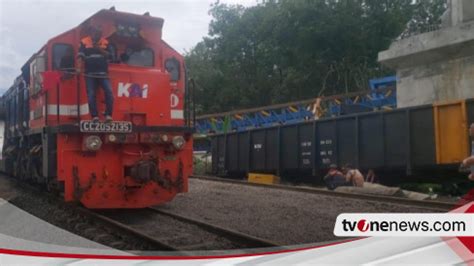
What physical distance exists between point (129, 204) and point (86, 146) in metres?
0.85

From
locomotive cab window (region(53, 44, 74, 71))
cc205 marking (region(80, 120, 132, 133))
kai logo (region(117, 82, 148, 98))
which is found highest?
locomotive cab window (region(53, 44, 74, 71))

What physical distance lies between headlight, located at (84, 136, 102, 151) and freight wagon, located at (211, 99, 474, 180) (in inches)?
42.0

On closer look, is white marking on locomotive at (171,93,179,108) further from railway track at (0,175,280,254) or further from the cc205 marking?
railway track at (0,175,280,254)

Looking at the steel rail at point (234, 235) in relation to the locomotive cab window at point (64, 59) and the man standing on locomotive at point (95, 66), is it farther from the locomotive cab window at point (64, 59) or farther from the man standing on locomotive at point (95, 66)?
the locomotive cab window at point (64, 59)

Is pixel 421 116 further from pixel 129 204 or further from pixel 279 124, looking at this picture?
pixel 129 204

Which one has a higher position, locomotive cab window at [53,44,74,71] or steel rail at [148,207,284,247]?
locomotive cab window at [53,44,74,71]

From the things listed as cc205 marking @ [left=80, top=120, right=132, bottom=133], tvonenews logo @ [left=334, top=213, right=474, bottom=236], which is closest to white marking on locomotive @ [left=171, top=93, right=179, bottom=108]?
cc205 marking @ [left=80, top=120, right=132, bottom=133]

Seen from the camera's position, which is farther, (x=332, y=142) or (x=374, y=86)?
(x=332, y=142)

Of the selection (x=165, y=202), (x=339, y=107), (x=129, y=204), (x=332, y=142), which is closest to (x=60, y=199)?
(x=129, y=204)

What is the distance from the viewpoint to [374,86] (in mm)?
1750

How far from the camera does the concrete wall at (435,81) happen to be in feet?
5.21

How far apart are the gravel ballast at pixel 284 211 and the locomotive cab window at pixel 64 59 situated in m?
1.23

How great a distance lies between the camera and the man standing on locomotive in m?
2.49

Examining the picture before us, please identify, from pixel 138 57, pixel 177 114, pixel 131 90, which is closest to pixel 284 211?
pixel 131 90
